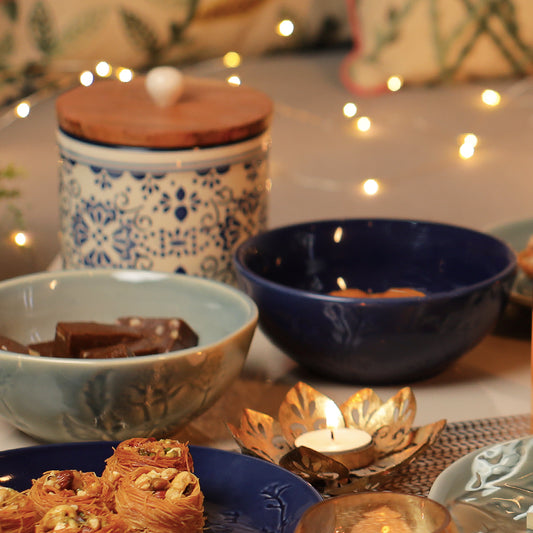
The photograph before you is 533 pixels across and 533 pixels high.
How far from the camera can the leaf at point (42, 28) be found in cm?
153

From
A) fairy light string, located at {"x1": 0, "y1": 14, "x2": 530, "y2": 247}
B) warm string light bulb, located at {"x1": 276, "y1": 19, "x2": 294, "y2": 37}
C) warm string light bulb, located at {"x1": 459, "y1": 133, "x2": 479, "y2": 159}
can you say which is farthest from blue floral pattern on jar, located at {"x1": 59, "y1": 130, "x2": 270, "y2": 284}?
warm string light bulb, located at {"x1": 276, "y1": 19, "x2": 294, "y2": 37}

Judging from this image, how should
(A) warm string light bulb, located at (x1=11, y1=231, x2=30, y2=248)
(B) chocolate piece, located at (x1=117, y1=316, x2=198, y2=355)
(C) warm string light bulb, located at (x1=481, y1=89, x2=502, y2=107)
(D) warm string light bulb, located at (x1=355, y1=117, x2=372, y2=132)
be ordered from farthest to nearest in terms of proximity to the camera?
(C) warm string light bulb, located at (x1=481, y1=89, x2=502, y2=107), (D) warm string light bulb, located at (x1=355, y1=117, x2=372, y2=132), (A) warm string light bulb, located at (x1=11, y1=231, x2=30, y2=248), (B) chocolate piece, located at (x1=117, y1=316, x2=198, y2=355)

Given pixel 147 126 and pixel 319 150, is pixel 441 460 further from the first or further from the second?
pixel 319 150

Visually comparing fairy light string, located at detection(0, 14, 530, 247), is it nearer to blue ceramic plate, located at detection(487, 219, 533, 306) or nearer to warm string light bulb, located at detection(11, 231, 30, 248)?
warm string light bulb, located at detection(11, 231, 30, 248)

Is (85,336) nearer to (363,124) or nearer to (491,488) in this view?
(491,488)

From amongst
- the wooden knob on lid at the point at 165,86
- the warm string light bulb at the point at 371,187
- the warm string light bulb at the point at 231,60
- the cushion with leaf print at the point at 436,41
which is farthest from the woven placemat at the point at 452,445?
the warm string light bulb at the point at 231,60

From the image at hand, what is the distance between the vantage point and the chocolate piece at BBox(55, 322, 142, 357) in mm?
598

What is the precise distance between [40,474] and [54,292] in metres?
0.23

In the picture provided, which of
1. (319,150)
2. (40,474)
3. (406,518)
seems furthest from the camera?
(319,150)

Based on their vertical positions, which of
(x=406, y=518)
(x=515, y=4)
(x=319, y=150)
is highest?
(x=515, y=4)

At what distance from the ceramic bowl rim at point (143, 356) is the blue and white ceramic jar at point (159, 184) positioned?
0.07m

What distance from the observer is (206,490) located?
1.60 feet

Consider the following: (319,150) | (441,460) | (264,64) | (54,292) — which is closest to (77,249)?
(54,292)

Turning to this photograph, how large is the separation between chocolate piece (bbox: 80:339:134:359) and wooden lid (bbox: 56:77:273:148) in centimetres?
21
